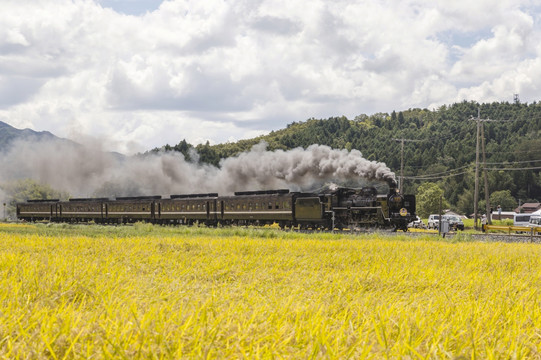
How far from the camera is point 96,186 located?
3014 inches

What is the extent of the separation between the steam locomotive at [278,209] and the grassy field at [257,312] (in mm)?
24571

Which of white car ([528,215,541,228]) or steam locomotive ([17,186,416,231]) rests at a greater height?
steam locomotive ([17,186,416,231])

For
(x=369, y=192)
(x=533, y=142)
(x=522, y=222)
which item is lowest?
(x=522, y=222)

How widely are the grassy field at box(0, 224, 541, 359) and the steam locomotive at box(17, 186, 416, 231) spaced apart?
24.6m

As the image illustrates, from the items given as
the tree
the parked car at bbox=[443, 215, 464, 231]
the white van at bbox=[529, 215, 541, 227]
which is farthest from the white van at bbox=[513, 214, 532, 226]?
the tree

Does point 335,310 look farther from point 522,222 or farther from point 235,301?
point 522,222

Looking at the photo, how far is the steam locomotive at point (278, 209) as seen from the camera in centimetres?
3731

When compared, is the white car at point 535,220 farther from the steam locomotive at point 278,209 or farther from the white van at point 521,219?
the steam locomotive at point 278,209

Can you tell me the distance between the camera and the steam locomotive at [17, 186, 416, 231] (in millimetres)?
37312

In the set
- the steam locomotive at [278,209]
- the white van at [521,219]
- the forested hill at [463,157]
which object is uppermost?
the forested hill at [463,157]

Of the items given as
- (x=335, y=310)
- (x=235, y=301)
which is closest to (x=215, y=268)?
(x=235, y=301)

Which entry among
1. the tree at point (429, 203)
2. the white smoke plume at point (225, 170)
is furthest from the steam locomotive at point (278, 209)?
the tree at point (429, 203)

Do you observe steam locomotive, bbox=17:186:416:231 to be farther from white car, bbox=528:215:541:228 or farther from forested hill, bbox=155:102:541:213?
forested hill, bbox=155:102:541:213

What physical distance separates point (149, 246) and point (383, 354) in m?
13.6
